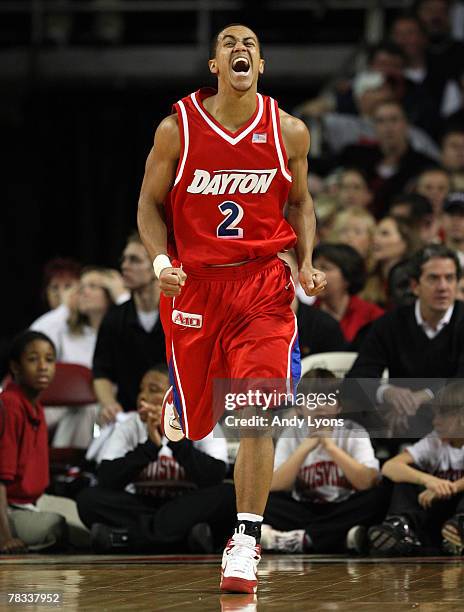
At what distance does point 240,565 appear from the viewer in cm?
473

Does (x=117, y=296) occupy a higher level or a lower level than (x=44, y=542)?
higher

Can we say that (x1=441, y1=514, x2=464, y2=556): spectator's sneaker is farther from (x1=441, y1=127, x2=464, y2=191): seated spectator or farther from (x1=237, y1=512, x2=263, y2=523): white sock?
(x1=441, y1=127, x2=464, y2=191): seated spectator

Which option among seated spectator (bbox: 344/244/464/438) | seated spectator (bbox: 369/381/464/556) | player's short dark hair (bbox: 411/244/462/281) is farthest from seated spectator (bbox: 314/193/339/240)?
seated spectator (bbox: 369/381/464/556)

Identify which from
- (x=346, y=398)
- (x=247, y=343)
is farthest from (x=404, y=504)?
(x=247, y=343)

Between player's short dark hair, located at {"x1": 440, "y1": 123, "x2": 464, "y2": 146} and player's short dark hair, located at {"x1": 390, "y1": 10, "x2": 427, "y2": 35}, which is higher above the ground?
player's short dark hair, located at {"x1": 390, "y1": 10, "x2": 427, "y2": 35}

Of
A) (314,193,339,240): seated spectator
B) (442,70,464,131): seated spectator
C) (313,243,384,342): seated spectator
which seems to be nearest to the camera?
(313,243,384,342): seated spectator

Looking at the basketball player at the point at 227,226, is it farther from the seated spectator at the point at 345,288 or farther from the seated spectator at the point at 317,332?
the seated spectator at the point at 345,288

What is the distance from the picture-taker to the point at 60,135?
13.0 metres

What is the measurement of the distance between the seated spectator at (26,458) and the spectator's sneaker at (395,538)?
5.28 feet

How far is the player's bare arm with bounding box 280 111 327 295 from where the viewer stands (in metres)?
5.04

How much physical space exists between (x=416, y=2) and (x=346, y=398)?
627cm

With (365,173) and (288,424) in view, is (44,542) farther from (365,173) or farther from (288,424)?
(365,173)

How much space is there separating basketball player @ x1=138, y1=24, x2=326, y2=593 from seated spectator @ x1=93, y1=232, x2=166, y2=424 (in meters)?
2.31

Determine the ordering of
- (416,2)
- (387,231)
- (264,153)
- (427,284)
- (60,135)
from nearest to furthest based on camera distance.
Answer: (264,153) → (427,284) → (387,231) → (416,2) → (60,135)
